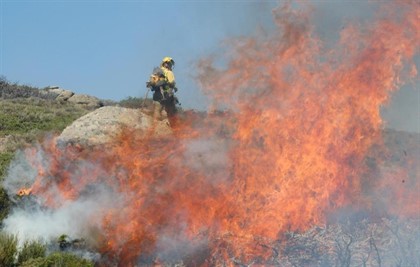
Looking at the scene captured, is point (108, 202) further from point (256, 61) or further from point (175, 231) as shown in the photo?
point (256, 61)

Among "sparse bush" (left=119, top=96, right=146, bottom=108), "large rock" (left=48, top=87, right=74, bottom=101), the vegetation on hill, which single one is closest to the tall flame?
the vegetation on hill

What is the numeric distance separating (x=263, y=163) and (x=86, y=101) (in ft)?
108

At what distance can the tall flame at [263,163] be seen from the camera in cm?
1163

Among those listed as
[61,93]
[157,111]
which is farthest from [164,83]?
Answer: [61,93]

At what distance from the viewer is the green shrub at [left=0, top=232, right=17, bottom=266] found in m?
9.04

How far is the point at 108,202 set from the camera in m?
12.5

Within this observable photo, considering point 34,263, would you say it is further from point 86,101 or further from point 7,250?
point 86,101

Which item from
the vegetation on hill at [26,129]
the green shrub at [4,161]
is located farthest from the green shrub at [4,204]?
the green shrub at [4,161]

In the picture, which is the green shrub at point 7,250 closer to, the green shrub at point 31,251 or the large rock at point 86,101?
the green shrub at point 31,251

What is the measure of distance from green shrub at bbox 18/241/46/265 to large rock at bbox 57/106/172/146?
6094 millimetres

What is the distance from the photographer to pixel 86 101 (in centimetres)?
4328

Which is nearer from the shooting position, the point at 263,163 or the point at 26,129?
the point at 263,163

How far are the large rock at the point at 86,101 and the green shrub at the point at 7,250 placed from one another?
32.9 metres

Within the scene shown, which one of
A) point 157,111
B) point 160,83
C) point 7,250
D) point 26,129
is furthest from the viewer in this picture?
point 26,129
